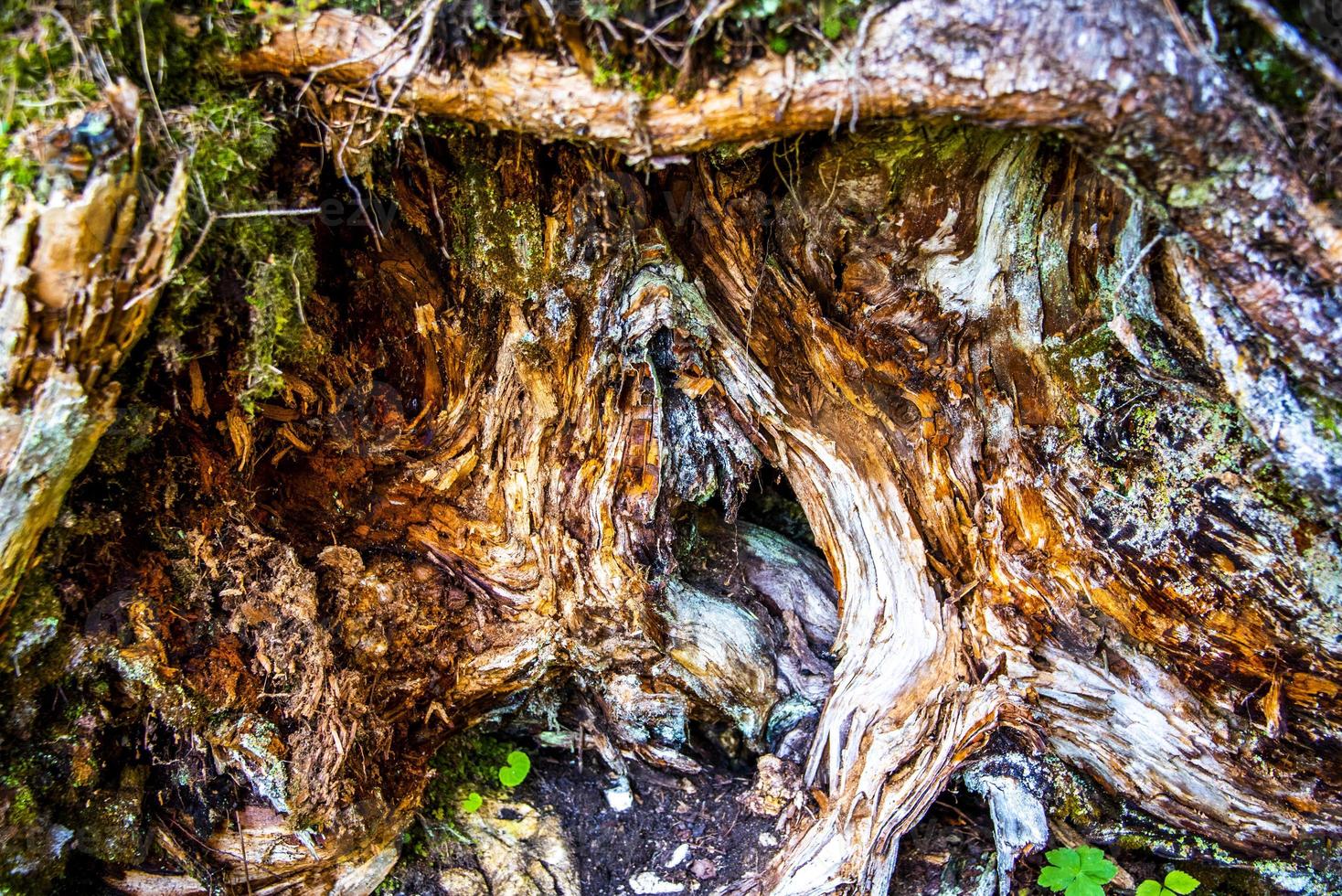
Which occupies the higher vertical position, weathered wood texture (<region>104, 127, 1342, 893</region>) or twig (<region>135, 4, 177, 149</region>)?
twig (<region>135, 4, 177, 149</region>)

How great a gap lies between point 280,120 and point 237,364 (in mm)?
729

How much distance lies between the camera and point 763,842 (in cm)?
314

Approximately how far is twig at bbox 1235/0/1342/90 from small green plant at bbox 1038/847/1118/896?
259 cm

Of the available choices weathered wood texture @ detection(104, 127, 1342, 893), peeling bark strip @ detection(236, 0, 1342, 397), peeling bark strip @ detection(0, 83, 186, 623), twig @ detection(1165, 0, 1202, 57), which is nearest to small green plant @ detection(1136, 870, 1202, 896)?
weathered wood texture @ detection(104, 127, 1342, 893)

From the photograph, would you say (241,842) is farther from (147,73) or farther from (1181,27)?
(1181,27)

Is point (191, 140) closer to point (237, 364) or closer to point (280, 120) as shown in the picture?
point (280, 120)

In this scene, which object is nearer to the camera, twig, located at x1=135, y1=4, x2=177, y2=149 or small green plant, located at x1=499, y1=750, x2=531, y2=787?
twig, located at x1=135, y1=4, x2=177, y2=149

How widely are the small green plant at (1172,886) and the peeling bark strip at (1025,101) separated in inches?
67.2

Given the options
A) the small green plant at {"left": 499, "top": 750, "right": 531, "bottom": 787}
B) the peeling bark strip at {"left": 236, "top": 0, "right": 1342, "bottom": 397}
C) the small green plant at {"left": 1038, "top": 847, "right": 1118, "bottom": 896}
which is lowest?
the small green plant at {"left": 499, "top": 750, "right": 531, "bottom": 787}

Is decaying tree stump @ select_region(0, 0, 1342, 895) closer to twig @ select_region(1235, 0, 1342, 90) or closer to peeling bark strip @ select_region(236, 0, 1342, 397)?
peeling bark strip @ select_region(236, 0, 1342, 397)

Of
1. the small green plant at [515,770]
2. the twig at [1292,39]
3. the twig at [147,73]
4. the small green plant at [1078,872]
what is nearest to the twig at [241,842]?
the small green plant at [515,770]

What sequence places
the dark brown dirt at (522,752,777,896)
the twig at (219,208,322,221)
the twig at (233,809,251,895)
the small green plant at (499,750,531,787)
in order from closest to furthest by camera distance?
the twig at (219,208,322,221)
the twig at (233,809,251,895)
the dark brown dirt at (522,752,777,896)
the small green plant at (499,750,531,787)

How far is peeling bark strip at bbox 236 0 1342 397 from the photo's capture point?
5.72 ft

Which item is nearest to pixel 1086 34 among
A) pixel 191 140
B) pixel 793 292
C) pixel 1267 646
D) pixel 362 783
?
pixel 793 292
